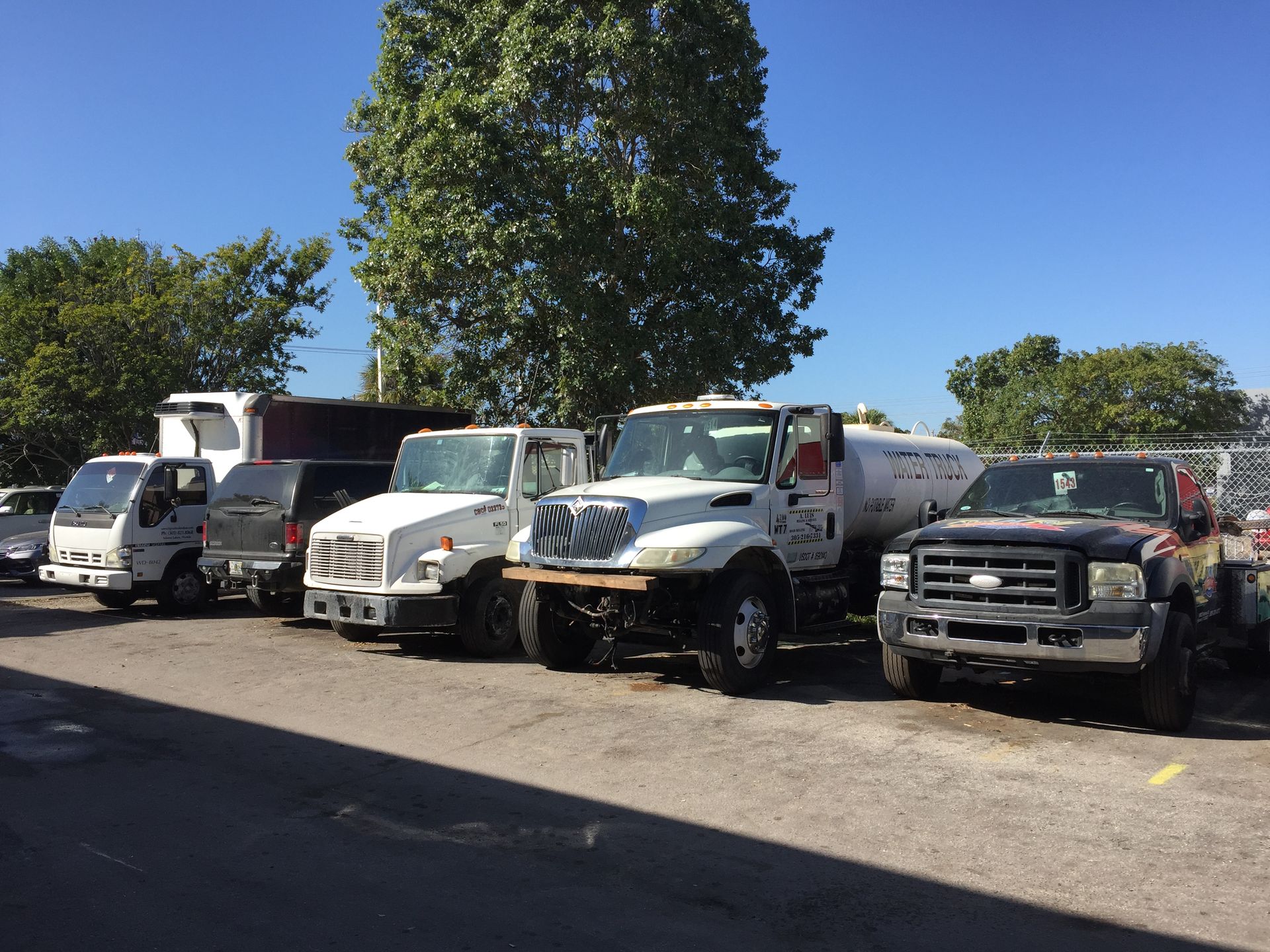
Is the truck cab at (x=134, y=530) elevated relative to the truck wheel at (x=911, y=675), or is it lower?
elevated

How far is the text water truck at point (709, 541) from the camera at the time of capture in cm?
881

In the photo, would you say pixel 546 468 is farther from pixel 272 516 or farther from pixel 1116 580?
pixel 1116 580

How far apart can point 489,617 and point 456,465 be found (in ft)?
6.55

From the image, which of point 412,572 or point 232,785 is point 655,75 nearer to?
point 412,572

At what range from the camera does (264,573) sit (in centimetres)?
1298

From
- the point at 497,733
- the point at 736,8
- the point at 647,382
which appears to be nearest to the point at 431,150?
the point at 647,382

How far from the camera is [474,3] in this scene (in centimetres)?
1958

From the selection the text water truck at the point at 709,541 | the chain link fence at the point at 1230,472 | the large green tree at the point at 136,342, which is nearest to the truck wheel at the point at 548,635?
the text water truck at the point at 709,541

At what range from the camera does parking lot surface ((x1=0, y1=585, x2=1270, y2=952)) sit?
431 centimetres

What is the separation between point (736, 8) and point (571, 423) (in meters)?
8.51

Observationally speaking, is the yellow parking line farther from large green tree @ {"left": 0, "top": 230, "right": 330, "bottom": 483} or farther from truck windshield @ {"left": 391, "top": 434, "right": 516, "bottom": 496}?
large green tree @ {"left": 0, "top": 230, "right": 330, "bottom": 483}

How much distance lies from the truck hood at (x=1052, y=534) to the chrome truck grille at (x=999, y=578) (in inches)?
2.7

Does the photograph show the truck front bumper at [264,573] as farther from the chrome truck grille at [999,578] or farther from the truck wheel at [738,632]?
the chrome truck grille at [999,578]

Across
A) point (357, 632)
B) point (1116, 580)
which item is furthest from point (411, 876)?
point (357, 632)
